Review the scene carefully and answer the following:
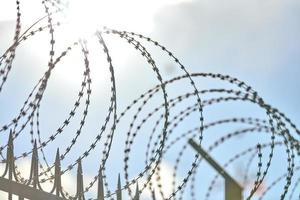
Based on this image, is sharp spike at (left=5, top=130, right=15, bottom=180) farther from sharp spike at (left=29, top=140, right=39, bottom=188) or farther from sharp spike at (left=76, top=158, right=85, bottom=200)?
sharp spike at (left=76, top=158, right=85, bottom=200)

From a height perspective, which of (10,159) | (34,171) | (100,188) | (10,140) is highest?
(10,140)

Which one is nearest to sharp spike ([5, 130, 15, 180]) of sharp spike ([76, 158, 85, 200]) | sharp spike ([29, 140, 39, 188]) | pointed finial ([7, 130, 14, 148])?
pointed finial ([7, 130, 14, 148])

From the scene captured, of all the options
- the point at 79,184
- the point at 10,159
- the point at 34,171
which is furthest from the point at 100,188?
the point at 10,159

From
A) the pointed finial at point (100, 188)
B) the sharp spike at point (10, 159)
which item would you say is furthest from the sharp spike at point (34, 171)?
the pointed finial at point (100, 188)

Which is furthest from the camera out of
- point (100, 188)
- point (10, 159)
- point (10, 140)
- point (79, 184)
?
point (100, 188)

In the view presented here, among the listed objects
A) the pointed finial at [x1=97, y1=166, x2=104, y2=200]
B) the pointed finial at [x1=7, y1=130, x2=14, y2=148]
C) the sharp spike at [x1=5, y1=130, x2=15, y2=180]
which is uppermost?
the pointed finial at [x1=7, y1=130, x2=14, y2=148]

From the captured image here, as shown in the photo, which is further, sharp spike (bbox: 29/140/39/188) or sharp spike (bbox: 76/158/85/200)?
sharp spike (bbox: 76/158/85/200)

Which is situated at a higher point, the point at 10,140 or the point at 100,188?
the point at 10,140

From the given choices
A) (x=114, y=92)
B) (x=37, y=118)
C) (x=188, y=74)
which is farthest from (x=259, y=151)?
(x=37, y=118)

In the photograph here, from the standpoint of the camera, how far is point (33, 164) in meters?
12.7

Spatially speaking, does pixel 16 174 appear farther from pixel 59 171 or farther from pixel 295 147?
pixel 295 147

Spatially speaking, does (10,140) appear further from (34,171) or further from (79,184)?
(79,184)

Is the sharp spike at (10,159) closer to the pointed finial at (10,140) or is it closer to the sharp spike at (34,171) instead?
the pointed finial at (10,140)

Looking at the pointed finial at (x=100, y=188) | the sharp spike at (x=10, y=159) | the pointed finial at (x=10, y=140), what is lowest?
the pointed finial at (x=100, y=188)
